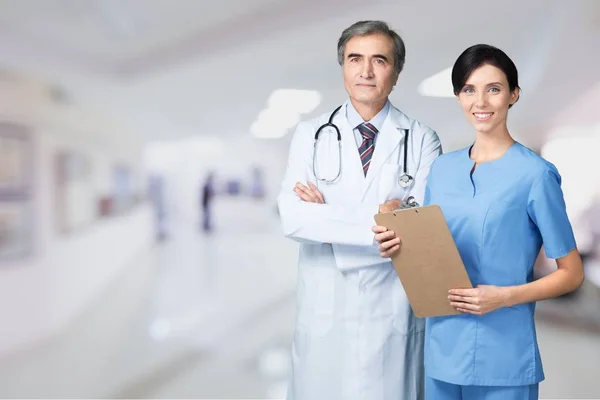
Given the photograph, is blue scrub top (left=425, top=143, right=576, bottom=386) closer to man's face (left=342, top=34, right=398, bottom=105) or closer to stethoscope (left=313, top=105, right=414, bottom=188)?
stethoscope (left=313, top=105, right=414, bottom=188)

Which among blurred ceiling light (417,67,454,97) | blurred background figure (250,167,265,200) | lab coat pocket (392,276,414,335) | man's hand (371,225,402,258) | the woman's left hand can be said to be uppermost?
blurred ceiling light (417,67,454,97)

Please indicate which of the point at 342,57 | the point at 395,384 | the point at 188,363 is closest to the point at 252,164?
the point at 188,363

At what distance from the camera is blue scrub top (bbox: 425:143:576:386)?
1.25 meters

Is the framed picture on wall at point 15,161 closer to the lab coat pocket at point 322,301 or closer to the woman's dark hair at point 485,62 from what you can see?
the lab coat pocket at point 322,301

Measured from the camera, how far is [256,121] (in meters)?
2.60

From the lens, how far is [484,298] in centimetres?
125

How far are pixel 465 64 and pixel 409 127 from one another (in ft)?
1.03

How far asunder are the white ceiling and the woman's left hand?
1.31m

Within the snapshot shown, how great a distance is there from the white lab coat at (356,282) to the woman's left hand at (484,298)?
302 mm

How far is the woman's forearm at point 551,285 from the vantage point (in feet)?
4.08

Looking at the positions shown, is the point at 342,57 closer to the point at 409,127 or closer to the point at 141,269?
the point at 409,127

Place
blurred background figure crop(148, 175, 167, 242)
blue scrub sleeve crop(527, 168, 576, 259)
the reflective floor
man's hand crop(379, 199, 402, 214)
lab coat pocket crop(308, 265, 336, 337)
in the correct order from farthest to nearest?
blurred background figure crop(148, 175, 167, 242) < the reflective floor < lab coat pocket crop(308, 265, 336, 337) < man's hand crop(379, 199, 402, 214) < blue scrub sleeve crop(527, 168, 576, 259)

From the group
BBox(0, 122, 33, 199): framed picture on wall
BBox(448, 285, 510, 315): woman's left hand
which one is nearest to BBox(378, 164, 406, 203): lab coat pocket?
BBox(448, 285, 510, 315): woman's left hand

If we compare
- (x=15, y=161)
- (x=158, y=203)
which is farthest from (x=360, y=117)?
(x=15, y=161)
